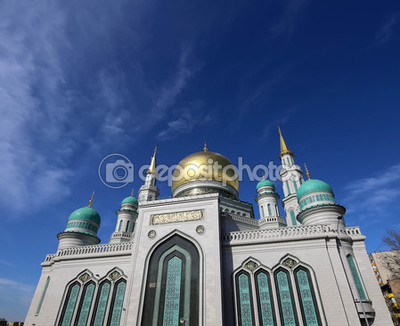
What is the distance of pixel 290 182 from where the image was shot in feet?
70.2

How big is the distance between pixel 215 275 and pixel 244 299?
5.59 ft

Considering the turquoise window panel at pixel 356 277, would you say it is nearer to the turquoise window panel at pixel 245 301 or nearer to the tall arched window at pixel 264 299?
the tall arched window at pixel 264 299

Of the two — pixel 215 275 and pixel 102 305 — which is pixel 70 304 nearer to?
pixel 102 305

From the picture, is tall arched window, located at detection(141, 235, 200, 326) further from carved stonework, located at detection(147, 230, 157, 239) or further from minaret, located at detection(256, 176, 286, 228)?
minaret, located at detection(256, 176, 286, 228)

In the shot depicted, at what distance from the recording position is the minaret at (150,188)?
2369 centimetres

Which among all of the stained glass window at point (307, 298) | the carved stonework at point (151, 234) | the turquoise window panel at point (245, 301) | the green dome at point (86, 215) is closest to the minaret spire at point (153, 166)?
the green dome at point (86, 215)

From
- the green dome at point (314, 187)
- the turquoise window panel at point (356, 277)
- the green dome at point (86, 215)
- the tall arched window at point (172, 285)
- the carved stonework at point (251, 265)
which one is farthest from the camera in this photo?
the green dome at point (86, 215)

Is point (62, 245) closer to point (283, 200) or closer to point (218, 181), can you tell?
point (218, 181)

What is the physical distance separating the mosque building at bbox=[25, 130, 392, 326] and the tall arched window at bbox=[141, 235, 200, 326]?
41 millimetres

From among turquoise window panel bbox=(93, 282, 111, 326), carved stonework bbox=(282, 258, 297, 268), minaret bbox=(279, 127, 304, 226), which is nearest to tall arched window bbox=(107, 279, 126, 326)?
turquoise window panel bbox=(93, 282, 111, 326)

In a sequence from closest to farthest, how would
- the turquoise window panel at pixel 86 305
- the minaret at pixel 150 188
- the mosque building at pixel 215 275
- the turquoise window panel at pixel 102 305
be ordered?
the mosque building at pixel 215 275 < the turquoise window panel at pixel 102 305 < the turquoise window panel at pixel 86 305 < the minaret at pixel 150 188

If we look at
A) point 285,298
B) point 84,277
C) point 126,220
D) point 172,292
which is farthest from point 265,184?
point 84,277

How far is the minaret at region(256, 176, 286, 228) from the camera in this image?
1917 centimetres

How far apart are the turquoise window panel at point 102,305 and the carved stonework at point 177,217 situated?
403cm
